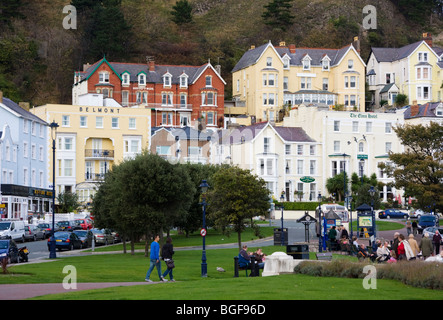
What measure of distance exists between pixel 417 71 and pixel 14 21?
69.0 meters

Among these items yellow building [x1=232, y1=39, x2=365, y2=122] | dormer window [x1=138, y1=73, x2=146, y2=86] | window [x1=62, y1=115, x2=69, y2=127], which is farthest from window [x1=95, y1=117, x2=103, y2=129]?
yellow building [x1=232, y1=39, x2=365, y2=122]

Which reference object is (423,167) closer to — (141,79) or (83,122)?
(83,122)

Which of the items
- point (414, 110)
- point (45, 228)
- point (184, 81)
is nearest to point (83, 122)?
point (184, 81)

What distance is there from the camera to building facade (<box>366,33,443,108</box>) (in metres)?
135

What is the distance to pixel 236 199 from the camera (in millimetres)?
55438

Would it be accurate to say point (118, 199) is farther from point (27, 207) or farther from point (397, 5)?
point (397, 5)

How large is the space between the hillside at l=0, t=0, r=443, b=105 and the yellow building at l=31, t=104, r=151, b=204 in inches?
661

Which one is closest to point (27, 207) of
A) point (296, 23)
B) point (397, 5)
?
point (296, 23)

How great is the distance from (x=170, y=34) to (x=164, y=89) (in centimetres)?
3567

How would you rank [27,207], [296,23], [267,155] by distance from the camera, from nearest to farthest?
[27,207], [267,155], [296,23]

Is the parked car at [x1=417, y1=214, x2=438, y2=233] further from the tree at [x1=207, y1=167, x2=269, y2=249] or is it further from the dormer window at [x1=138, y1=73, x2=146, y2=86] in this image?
the dormer window at [x1=138, y1=73, x2=146, y2=86]

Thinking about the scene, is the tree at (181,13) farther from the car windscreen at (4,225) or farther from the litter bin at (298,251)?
the litter bin at (298,251)

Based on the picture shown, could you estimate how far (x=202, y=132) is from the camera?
11881cm

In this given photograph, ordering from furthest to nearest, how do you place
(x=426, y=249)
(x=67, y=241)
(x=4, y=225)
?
(x=4, y=225), (x=67, y=241), (x=426, y=249)
